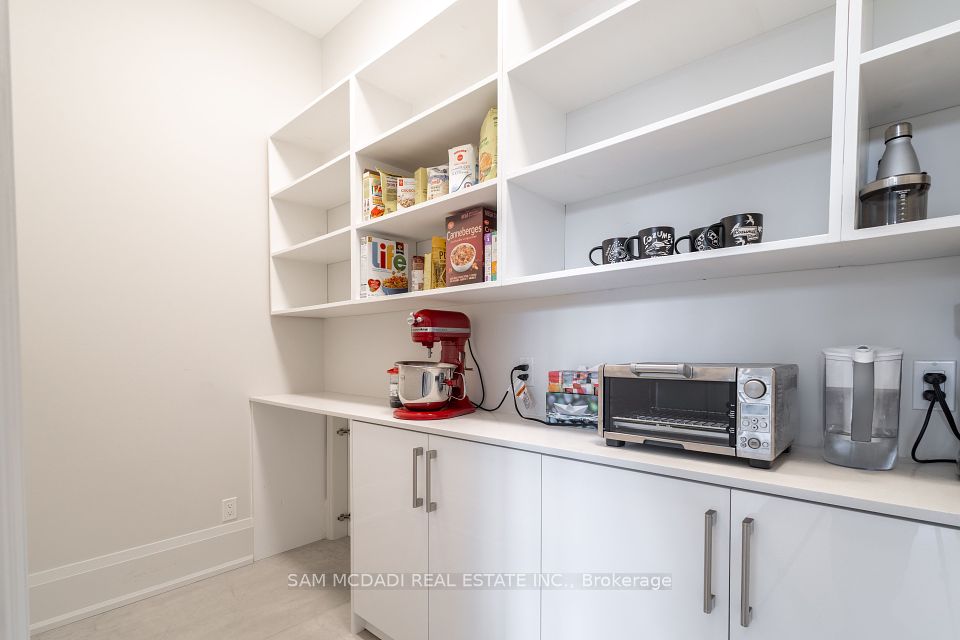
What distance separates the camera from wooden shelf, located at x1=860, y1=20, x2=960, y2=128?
82cm

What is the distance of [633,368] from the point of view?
1.17 m

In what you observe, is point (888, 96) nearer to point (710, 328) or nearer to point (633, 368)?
point (710, 328)

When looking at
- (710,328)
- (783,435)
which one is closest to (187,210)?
(710,328)

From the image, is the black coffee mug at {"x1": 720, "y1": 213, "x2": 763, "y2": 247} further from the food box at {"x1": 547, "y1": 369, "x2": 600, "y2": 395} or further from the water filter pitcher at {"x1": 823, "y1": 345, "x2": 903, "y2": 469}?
the food box at {"x1": 547, "y1": 369, "x2": 600, "y2": 395}

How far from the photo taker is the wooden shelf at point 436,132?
1.58 metres

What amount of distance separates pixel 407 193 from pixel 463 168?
37 cm

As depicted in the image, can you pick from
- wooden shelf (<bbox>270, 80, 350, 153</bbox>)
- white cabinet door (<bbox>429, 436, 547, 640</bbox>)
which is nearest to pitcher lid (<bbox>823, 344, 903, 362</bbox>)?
white cabinet door (<bbox>429, 436, 547, 640</bbox>)

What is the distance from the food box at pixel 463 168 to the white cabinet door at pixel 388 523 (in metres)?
0.97

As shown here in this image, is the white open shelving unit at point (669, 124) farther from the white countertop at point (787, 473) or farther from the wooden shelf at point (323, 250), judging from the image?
the white countertop at point (787, 473)

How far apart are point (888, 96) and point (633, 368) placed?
0.85 meters

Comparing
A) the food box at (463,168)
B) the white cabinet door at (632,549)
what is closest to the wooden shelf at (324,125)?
the food box at (463,168)

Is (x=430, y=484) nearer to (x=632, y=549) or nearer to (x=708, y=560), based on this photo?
(x=632, y=549)

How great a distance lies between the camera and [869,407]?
3.14ft

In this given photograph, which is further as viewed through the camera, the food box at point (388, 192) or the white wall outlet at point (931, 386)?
the food box at point (388, 192)
